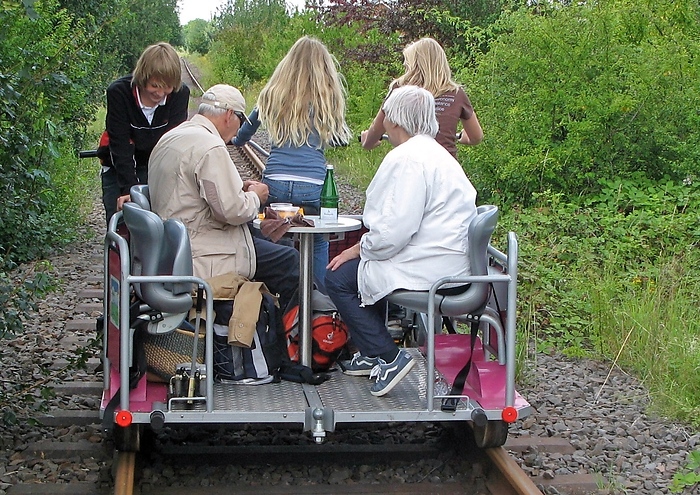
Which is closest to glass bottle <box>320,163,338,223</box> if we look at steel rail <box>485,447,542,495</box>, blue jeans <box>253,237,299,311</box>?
blue jeans <box>253,237,299,311</box>

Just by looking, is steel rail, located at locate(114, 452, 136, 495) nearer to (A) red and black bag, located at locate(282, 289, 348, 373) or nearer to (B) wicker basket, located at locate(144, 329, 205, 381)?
(B) wicker basket, located at locate(144, 329, 205, 381)

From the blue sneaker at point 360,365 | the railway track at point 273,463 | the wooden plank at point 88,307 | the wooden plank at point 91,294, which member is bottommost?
the railway track at point 273,463

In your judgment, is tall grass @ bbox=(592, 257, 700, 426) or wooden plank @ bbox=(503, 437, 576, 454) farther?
tall grass @ bbox=(592, 257, 700, 426)

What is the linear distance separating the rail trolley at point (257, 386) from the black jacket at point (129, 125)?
103 cm

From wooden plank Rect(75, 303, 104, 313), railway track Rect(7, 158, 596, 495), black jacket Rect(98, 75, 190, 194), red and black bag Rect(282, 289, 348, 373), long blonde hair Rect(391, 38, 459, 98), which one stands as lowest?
railway track Rect(7, 158, 596, 495)

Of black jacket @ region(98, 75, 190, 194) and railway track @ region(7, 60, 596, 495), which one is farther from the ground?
black jacket @ region(98, 75, 190, 194)

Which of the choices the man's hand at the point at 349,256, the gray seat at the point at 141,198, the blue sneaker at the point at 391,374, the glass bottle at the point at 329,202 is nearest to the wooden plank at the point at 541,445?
the blue sneaker at the point at 391,374

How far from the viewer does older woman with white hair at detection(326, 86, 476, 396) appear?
4949mm

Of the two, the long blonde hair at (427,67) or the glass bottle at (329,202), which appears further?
the long blonde hair at (427,67)

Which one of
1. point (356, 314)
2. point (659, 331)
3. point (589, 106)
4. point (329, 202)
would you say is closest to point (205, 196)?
point (329, 202)

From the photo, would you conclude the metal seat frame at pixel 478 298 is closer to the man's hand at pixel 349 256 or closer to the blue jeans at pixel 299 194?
the man's hand at pixel 349 256

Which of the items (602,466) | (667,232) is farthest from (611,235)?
(602,466)

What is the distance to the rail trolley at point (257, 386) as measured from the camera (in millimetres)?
4688

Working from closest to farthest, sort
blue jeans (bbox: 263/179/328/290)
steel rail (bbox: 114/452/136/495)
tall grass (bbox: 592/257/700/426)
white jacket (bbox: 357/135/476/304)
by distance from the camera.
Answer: steel rail (bbox: 114/452/136/495) → white jacket (bbox: 357/135/476/304) → blue jeans (bbox: 263/179/328/290) → tall grass (bbox: 592/257/700/426)
